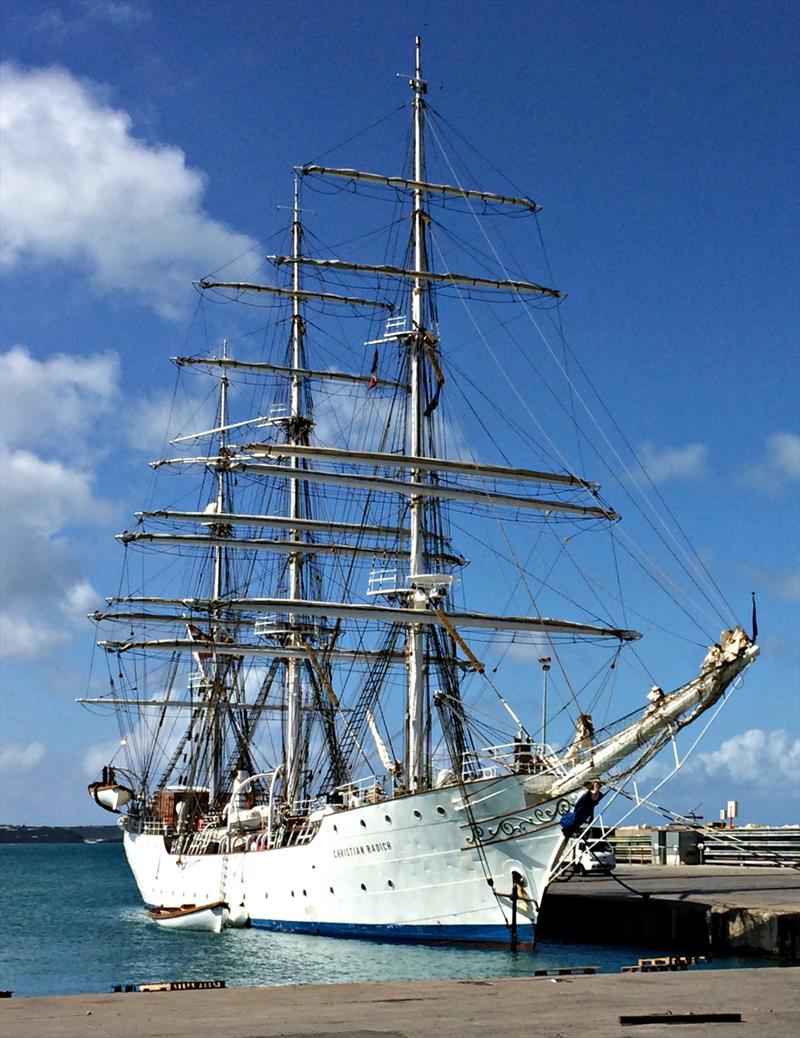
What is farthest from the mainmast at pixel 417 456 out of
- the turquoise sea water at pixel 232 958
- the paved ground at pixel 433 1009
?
the paved ground at pixel 433 1009

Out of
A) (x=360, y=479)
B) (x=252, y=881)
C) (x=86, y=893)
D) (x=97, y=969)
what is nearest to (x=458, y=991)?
(x=97, y=969)

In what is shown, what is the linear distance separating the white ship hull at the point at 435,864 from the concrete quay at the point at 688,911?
6.65 ft

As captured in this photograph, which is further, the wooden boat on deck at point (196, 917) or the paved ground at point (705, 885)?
the wooden boat on deck at point (196, 917)

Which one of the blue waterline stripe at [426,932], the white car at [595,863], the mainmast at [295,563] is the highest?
the mainmast at [295,563]

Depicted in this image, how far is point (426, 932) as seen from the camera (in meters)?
36.5

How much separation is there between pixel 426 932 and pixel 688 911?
23.3 ft

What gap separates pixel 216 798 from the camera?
6462 cm

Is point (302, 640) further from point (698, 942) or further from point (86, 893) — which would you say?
point (86, 893)

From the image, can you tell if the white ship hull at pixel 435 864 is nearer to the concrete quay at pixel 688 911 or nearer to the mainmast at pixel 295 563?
the concrete quay at pixel 688 911

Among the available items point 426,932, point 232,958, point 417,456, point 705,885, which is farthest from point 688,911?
point 417,456

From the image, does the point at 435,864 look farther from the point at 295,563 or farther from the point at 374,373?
the point at 295,563

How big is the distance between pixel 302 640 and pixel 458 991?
4357 centimetres

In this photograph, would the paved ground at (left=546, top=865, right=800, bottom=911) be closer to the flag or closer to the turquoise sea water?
the turquoise sea water

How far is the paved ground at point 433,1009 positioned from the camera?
1268 centimetres
